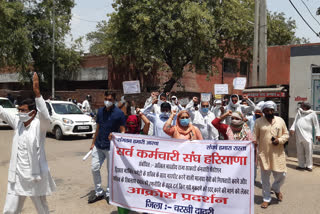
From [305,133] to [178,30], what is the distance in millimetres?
12787

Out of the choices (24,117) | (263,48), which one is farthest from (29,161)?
(263,48)

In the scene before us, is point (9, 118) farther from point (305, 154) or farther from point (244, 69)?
point (244, 69)

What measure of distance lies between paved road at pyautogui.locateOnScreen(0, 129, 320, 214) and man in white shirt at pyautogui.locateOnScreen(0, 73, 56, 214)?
133 centimetres

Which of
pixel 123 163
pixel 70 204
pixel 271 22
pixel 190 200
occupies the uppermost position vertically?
pixel 271 22

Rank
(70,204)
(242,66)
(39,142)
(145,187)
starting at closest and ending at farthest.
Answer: (39,142), (145,187), (70,204), (242,66)

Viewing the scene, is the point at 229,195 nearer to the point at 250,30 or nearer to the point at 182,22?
the point at 182,22

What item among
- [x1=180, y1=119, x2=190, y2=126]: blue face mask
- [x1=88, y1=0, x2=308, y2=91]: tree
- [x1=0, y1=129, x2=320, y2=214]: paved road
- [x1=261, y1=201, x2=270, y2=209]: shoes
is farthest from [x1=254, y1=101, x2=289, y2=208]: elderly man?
[x1=88, y1=0, x2=308, y2=91]: tree

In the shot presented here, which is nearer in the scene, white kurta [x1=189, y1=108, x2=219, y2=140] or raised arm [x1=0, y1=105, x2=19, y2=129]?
raised arm [x1=0, y1=105, x2=19, y2=129]

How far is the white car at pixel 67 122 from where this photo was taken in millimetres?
13680

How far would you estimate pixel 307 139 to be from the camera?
8688mm

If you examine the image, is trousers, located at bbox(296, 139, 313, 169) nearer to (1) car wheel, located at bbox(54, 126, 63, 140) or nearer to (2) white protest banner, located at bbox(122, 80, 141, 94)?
(2) white protest banner, located at bbox(122, 80, 141, 94)

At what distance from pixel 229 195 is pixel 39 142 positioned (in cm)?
238

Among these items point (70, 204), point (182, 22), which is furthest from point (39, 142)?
point (182, 22)

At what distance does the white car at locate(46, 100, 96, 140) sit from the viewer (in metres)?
13.7
